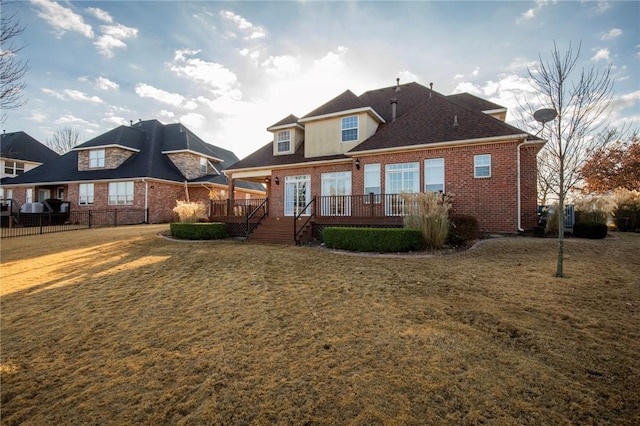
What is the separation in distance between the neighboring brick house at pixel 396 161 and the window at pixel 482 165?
34 mm

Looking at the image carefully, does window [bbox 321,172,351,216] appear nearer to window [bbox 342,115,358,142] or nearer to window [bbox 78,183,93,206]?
window [bbox 342,115,358,142]

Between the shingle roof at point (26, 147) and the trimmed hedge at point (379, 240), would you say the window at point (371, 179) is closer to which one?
the trimmed hedge at point (379, 240)

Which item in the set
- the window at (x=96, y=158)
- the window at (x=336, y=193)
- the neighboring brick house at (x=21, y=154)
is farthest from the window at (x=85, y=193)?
the window at (x=336, y=193)

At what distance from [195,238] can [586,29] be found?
1440 cm

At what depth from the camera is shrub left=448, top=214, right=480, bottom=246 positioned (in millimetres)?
9727

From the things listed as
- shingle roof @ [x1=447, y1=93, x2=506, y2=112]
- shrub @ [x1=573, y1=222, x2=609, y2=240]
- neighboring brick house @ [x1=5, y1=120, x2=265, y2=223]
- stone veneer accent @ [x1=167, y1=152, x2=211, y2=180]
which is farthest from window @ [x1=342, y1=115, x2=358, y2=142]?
stone veneer accent @ [x1=167, y1=152, x2=211, y2=180]

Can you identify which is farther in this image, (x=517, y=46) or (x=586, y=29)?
(x=517, y=46)

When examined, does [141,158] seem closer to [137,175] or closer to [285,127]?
[137,175]

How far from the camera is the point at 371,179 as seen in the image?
45.4 feet

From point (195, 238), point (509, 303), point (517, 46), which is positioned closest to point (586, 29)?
point (517, 46)

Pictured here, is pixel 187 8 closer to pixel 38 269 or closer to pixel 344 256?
pixel 38 269

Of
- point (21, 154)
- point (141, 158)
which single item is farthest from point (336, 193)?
point (21, 154)

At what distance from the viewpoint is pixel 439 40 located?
35.8 feet

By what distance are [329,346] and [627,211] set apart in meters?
18.7
